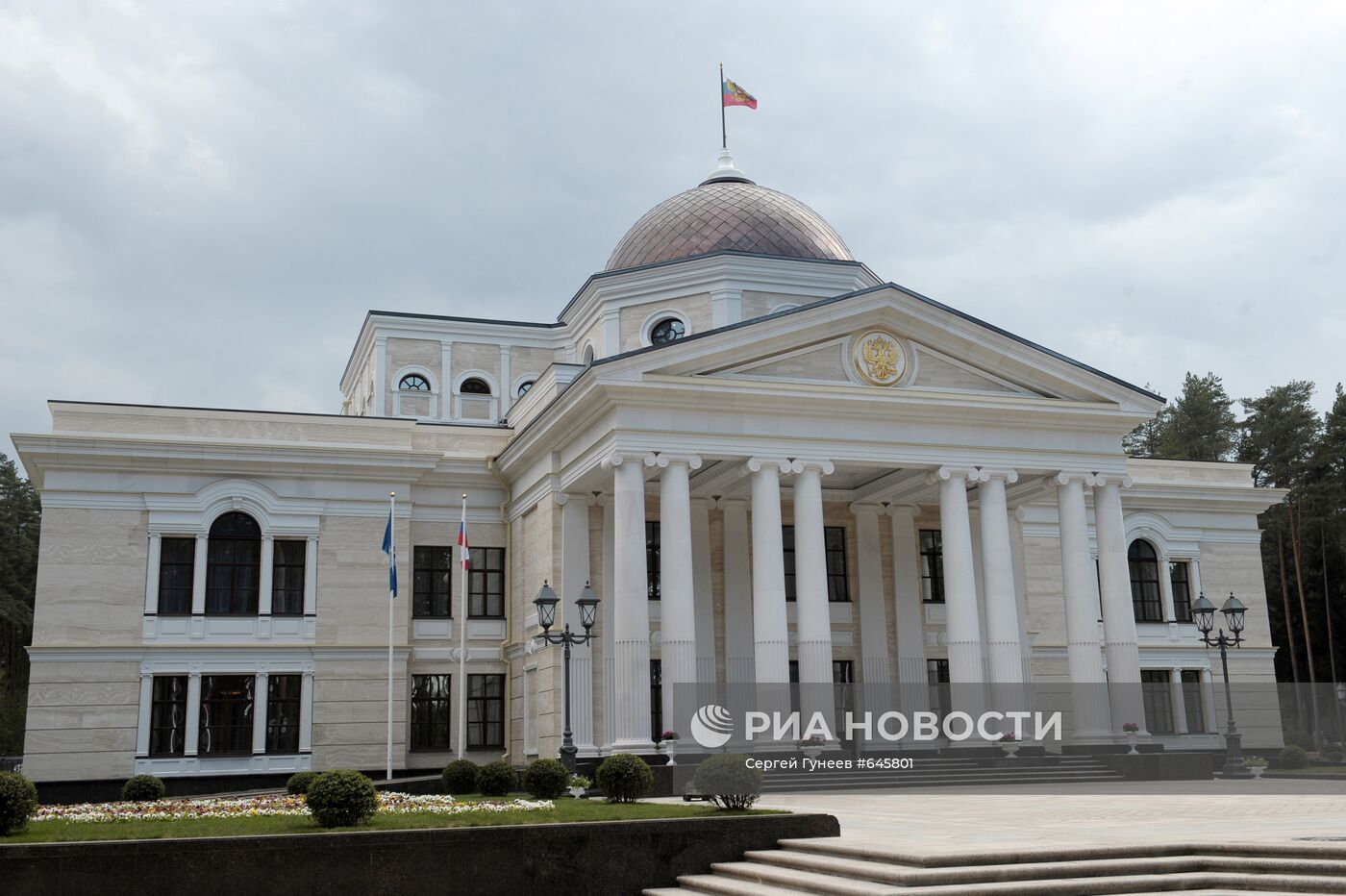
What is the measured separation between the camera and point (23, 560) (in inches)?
2339

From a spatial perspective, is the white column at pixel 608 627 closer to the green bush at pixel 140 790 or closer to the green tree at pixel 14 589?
the green bush at pixel 140 790

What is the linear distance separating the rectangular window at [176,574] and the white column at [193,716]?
1648mm

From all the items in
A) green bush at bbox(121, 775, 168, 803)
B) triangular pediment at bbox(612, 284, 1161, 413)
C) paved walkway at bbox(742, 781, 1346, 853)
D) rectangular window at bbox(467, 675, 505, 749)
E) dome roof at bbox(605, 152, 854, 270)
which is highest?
dome roof at bbox(605, 152, 854, 270)

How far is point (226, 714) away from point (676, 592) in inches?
476

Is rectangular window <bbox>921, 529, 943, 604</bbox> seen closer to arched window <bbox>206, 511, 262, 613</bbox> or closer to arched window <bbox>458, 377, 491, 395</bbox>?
arched window <bbox>458, 377, 491, 395</bbox>

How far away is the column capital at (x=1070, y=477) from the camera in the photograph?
98.5ft

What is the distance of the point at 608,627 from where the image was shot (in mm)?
28984

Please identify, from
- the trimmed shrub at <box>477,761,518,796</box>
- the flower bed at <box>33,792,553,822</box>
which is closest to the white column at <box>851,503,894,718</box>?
the trimmed shrub at <box>477,761,518,796</box>

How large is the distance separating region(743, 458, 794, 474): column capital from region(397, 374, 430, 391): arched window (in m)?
16.7

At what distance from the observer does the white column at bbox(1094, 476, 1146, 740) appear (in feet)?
95.9

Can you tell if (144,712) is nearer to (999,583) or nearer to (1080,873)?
(999,583)

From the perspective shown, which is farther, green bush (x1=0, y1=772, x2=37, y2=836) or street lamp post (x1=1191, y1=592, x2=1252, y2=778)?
street lamp post (x1=1191, y1=592, x2=1252, y2=778)

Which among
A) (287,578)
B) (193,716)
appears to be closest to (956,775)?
(287,578)

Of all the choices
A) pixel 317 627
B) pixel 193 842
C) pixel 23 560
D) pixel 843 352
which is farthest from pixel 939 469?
pixel 23 560
